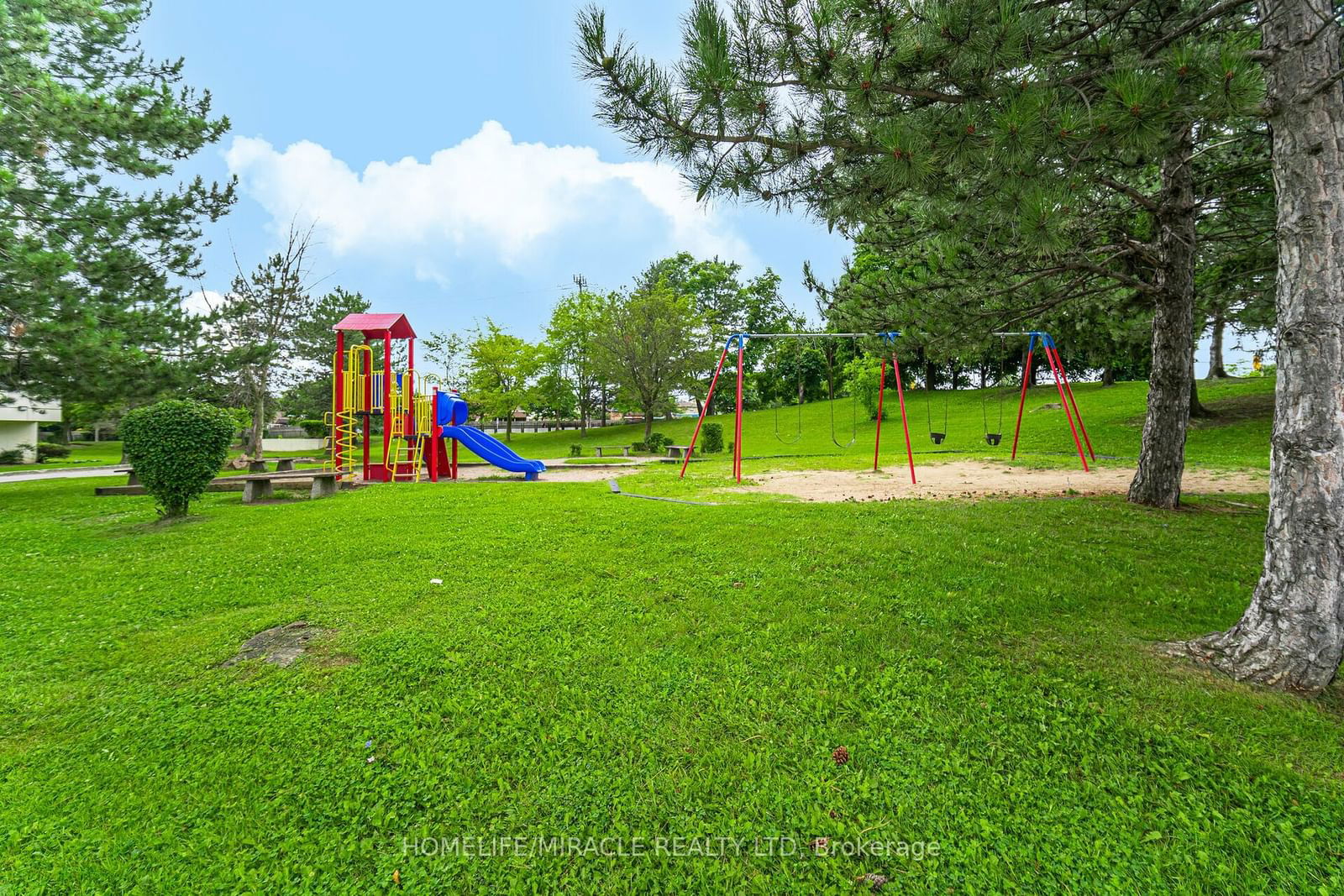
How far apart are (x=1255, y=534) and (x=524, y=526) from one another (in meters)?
7.23

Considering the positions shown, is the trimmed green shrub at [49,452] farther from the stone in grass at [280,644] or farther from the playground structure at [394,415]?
the stone in grass at [280,644]

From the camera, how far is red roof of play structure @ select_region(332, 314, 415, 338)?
1204 centimetres

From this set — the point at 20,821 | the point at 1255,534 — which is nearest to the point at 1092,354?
the point at 1255,534

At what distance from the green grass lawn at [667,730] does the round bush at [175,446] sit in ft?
7.99

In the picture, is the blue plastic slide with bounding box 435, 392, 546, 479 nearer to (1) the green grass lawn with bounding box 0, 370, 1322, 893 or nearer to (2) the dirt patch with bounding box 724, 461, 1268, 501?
(2) the dirt patch with bounding box 724, 461, 1268, 501

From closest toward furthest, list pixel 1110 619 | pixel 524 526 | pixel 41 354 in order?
pixel 1110 619
pixel 524 526
pixel 41 354

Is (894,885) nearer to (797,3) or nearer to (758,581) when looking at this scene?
(758,581)

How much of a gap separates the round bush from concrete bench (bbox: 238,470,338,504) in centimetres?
159

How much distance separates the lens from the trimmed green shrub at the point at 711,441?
1964 cm

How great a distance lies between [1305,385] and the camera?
2609 mm

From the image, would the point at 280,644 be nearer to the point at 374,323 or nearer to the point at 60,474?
the point at 374,323

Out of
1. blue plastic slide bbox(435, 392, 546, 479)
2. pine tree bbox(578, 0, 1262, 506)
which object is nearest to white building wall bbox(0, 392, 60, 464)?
blue plastic slide bbox(435, 392, 546, 479)

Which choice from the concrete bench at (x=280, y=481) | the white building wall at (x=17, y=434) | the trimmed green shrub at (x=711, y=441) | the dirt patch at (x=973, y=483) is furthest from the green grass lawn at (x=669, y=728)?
the white building wall at (x=17, y=434)

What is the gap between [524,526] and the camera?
620 centimetres
